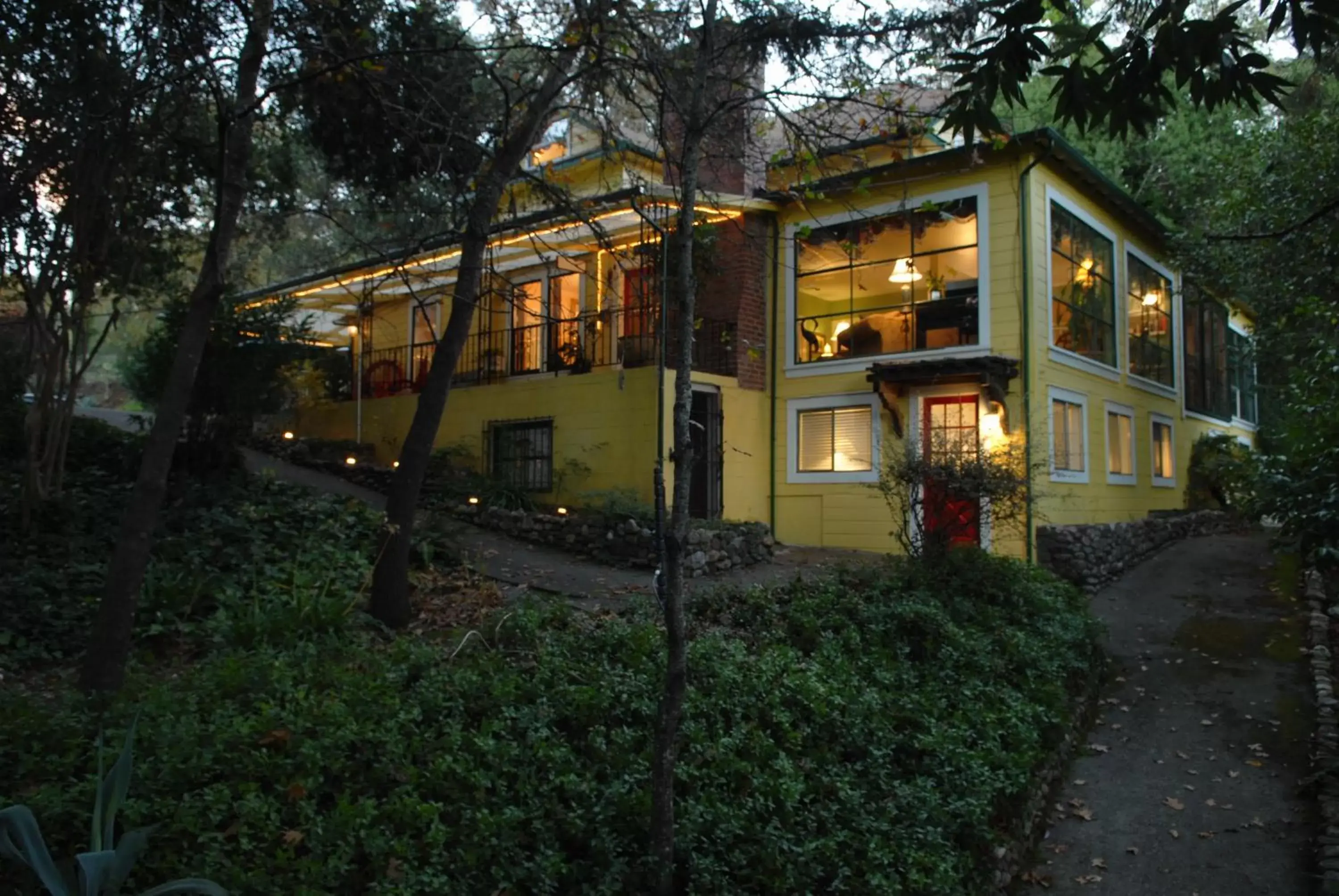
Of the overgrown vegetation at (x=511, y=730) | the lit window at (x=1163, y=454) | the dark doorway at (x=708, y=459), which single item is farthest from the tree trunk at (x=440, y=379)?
the lit window at (x=1163, y=454)

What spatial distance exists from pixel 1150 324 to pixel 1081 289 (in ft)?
13.9

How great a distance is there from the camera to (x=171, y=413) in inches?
209

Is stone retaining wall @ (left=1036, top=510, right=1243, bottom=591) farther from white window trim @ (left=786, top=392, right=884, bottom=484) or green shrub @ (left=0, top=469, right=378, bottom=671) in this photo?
green shrub @ (left=0, top=469, right=378, bottom=671)

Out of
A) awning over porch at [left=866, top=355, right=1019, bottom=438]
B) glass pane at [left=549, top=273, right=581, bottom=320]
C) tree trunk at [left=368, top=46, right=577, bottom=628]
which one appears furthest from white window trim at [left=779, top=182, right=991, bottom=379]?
tree trunk at [left=368, top=46, right=577, bottom=628]

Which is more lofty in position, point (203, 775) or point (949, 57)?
point (949, 57)

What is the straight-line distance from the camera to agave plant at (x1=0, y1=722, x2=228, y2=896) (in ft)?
9.10

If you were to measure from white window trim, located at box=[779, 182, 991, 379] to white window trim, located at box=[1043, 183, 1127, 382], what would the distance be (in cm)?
90

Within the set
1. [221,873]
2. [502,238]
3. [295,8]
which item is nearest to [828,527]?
[502,238]

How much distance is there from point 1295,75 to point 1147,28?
872 centimetres

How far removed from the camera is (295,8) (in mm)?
8188

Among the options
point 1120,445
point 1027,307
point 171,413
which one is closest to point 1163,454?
point 1120,445

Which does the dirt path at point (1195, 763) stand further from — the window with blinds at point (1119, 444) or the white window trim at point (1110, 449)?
the window with blinds at point (1119, 444)

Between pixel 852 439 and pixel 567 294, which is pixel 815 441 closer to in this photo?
pixel 852 439

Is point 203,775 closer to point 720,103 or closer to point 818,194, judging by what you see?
point 720,103
